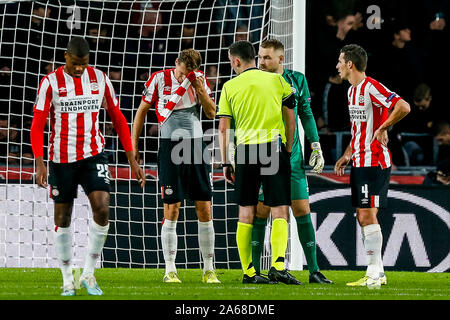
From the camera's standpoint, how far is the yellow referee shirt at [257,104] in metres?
6.45

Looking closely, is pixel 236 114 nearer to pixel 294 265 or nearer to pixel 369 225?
pixel 369 225

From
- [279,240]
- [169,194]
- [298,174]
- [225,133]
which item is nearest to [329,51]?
[298,174]

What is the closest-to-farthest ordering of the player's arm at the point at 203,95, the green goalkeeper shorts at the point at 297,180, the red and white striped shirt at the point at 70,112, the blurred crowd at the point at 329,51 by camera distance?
the red and white striped shirt at the point at 70,112, the player's arm at the point at 203,95, the green goalkeeper shorts at the point at 297,180, the blurred crowd at the point at 329,51

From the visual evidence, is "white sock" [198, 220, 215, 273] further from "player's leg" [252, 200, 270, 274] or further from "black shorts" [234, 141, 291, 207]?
"black shorts" [234, 141, 291, 207]

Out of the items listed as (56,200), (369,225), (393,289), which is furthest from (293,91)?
(56,200)

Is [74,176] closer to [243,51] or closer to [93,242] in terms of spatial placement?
[93,242]

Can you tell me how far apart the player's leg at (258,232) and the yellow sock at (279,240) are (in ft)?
0.84

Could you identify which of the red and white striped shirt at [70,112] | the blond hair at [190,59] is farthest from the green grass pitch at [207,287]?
the blond hair at [190,59]

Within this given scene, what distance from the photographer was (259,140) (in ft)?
21.1

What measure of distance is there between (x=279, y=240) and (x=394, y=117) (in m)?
1.21

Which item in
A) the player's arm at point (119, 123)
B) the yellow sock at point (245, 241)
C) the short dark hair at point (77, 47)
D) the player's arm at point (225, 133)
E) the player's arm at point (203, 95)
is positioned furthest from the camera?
the player's arm at point (203, 95)

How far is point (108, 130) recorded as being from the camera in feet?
34.7

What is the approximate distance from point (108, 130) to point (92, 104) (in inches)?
190

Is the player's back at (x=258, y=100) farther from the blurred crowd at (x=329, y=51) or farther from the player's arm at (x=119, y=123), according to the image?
the blurred crowd at (x=329, y=51)
